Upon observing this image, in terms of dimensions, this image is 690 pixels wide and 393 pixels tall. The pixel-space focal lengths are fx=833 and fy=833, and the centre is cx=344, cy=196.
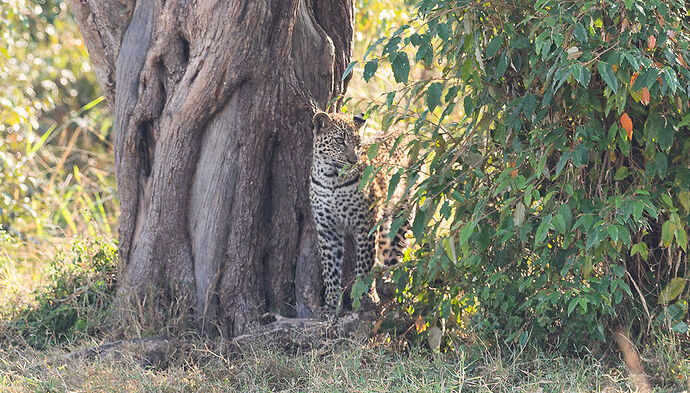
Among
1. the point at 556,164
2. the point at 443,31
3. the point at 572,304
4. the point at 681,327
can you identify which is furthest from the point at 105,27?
the point at 681,327

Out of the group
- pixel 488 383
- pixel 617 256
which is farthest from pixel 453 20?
pixel 488 383

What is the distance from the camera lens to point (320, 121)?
5.12 m

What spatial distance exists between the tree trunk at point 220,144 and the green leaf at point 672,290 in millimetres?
2113

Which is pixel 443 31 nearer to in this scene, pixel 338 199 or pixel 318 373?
pixel 318 373

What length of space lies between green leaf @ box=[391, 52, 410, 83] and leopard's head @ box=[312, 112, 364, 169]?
1.48 meters

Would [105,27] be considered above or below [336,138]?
above

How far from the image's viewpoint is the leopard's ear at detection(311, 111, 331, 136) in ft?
16.6

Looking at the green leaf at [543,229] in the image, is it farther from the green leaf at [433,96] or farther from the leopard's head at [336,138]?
the leopard's head at [336,138]

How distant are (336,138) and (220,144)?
0.74 m

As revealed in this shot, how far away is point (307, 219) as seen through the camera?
5391 mm

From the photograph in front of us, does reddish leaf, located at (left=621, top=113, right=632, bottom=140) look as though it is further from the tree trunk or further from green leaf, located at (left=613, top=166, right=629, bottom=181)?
the tree trunk

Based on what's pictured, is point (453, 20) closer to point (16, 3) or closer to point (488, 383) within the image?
point (488, 383)

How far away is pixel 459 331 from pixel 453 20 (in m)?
1.77

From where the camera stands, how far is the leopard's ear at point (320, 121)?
507 cm
